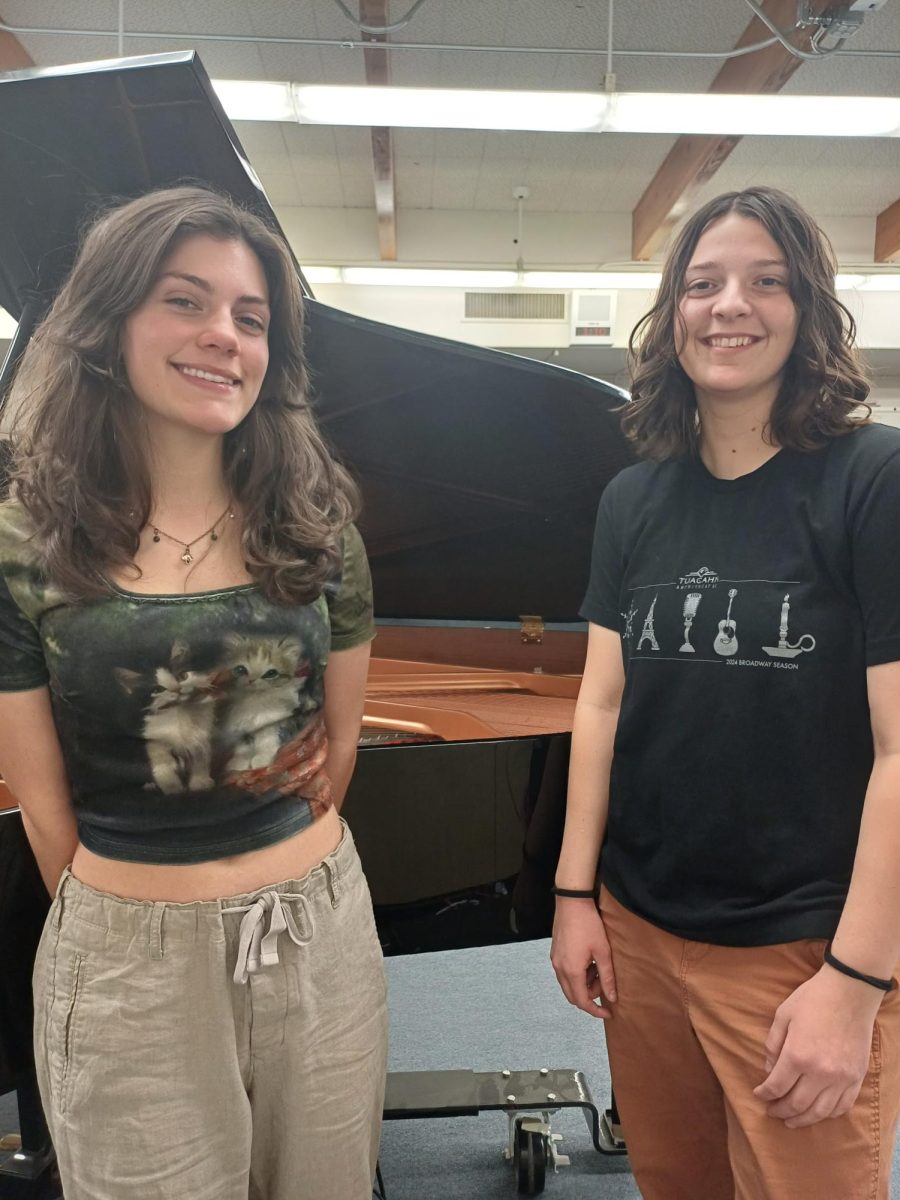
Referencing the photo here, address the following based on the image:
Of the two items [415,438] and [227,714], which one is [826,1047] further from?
[415,438]

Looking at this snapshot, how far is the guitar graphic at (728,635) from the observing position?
106 centimetres

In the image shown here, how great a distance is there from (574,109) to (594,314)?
3549mm

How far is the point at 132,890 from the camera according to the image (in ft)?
3.29

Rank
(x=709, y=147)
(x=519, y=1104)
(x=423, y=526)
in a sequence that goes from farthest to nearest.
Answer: (x=709, y=147)
(x=423, y=526)
(x=519, y=1104)

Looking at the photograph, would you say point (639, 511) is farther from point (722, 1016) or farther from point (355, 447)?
point (355, 447)

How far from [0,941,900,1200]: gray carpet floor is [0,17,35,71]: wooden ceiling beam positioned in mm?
5217

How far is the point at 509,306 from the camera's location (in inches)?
287

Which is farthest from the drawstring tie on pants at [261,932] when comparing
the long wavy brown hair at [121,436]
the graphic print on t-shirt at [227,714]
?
the long wavy brown hair at [121,436]

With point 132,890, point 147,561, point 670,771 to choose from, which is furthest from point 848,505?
point 132,890

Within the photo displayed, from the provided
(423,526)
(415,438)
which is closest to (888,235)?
(423,526)

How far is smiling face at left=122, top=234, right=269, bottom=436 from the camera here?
1.03 meters

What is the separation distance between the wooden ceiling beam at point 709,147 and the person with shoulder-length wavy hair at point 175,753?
3905mm

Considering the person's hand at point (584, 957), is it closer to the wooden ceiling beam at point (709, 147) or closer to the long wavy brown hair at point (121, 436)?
the long wavy brown hair at point (121, 436)

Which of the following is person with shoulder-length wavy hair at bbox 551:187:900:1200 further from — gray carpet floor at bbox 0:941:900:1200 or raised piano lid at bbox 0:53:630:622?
gray carpet floor at bbox 0:941:900:1200
